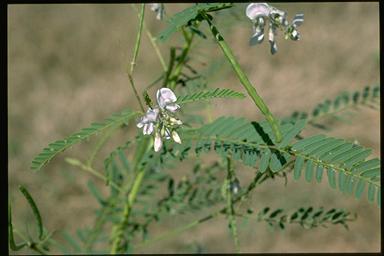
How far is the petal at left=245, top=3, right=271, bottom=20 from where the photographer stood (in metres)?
0.81

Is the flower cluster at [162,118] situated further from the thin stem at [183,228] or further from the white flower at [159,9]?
the thin stem at [183,228]

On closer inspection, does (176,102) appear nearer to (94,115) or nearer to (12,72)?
(94,115)

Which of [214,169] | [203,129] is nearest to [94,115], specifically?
[214,169]

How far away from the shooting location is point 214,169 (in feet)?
4.31

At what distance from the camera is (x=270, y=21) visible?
83 centimetres

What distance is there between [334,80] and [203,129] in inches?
142

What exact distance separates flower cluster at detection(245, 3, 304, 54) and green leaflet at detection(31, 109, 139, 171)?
0.18 meters

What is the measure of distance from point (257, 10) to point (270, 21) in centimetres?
2

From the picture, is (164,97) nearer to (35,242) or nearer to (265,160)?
(265,160)

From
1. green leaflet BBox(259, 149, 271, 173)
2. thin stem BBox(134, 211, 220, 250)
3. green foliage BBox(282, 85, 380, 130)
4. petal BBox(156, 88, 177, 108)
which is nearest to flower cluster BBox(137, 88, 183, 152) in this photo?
petal BBox(156, 88, 177, 108)

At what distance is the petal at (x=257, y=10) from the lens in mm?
813

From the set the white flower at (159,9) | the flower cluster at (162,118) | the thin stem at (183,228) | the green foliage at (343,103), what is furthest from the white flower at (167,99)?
the green foliage at (343,103)

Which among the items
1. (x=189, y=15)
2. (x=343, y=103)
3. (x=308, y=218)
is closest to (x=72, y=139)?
(x=189, y=15)

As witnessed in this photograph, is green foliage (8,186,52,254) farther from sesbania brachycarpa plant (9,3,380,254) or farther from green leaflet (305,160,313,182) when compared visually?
green leaflet (305,160,313,182)
